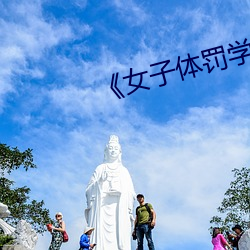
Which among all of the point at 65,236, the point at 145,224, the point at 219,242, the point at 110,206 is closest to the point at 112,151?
the point at 110,206

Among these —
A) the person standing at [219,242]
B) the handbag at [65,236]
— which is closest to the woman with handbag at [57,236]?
the handbag at [65,236]

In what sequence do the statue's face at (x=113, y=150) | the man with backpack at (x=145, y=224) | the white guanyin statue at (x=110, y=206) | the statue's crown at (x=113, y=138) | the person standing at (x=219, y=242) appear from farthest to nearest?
the statue's crown at (x=113, y=138), the statue's face at (x=113, y=150), the white guanyin statue at (x=110, y=206), the man with backpack at (x=145, y=224), the person standing at (x=219, y=242)

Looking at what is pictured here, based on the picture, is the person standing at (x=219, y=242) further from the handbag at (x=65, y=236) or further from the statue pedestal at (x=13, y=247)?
the statue pedestal at (x=13, y=247)

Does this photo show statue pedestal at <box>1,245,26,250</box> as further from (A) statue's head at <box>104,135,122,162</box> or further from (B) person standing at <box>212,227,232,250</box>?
(A) statue's head at <box>104,135,122,162</box>

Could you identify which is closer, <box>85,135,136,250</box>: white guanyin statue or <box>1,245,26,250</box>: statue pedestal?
<box>1,245,26,250</box>: statue pedestal

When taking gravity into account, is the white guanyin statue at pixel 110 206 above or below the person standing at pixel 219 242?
above

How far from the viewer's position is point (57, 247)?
10.2 m

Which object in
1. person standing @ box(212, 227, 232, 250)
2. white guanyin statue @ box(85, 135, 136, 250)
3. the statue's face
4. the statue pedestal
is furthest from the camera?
the statue's face

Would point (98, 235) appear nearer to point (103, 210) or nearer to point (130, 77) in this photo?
point (103, 210)

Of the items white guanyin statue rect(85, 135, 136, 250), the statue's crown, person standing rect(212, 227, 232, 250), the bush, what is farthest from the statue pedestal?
the statue's crown

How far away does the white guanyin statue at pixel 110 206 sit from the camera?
13461 mm

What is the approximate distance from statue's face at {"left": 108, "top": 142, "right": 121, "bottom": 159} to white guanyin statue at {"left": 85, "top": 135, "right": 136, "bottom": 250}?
309 millimetres

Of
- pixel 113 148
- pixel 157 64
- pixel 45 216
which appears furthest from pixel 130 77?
pixel 45 216

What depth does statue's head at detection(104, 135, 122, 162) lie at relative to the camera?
14.5 meters
